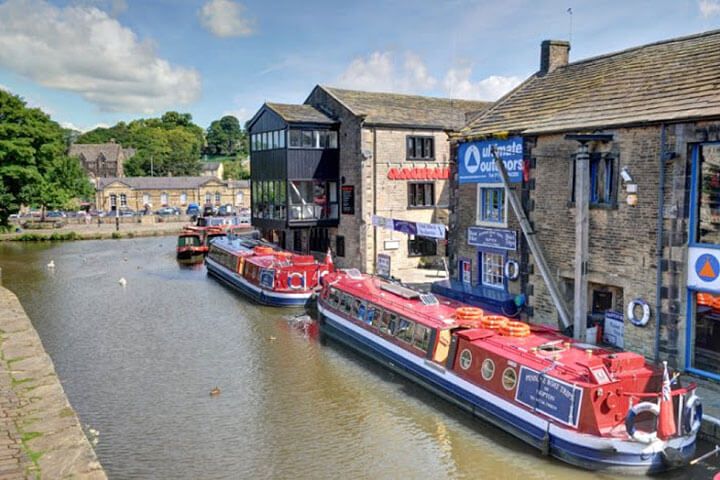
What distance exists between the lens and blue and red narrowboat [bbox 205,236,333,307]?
23234 millimetres

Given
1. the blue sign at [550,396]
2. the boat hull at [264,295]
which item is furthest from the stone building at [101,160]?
the blue sign at [550,396]

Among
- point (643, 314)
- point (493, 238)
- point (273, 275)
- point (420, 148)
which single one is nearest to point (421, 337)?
point (643, 314)

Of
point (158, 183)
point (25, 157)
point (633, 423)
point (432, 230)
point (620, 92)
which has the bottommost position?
point (633, 423)

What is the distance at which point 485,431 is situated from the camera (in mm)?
11875

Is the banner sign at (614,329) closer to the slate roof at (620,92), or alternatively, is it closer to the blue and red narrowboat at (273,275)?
the slate roof at (620,92)

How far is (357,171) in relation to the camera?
27.2 metres

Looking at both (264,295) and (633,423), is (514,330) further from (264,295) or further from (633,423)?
(264,295)

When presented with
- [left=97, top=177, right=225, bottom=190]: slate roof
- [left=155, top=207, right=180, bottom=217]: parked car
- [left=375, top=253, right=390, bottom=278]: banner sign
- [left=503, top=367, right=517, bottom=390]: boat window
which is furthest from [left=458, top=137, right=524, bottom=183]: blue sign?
[left=97, top=177, right=225, bottom=190]: slate roof

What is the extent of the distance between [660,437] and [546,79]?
1254cm

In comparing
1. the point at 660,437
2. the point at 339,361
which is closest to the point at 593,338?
the point at 660,437

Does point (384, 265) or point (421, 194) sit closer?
point (384, 265)

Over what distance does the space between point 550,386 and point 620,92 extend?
8454 mm

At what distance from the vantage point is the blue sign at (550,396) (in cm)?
1004

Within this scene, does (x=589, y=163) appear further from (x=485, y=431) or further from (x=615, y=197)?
(x=485, y=431)
